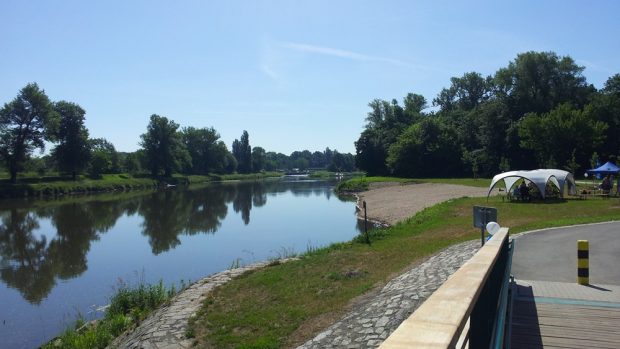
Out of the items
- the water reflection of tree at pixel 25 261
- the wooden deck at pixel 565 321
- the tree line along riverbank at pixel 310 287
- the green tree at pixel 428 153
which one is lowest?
the water reflection of tree at pixel 25 261

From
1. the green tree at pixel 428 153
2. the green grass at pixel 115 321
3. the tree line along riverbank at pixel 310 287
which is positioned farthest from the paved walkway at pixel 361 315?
the green tree at pixel 428 153

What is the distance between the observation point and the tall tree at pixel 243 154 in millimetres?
159375

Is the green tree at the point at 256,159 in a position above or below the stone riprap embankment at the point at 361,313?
above

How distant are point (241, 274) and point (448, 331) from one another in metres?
13.3

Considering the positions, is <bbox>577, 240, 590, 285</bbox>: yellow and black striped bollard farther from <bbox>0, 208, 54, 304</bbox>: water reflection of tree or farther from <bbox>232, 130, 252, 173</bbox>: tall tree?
<bbox>232, 130, 252, 173</bbox>: tall tree

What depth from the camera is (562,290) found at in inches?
336

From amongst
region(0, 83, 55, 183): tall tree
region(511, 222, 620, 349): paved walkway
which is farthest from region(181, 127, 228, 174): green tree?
region(511, 222, 620, 349): paved walkway

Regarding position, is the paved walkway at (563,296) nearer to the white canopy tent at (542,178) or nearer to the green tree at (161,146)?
the white canopy tent at (542,178)

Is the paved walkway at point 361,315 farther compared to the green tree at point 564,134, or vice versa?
the green tree at point 564,134

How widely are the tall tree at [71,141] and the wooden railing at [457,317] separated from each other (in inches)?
3219

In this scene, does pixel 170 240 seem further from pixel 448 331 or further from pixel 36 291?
pixel 448 331

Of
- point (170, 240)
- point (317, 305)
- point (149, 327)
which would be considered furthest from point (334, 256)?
point (170, 240)

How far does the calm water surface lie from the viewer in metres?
14.6

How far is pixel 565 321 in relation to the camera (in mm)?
6566
